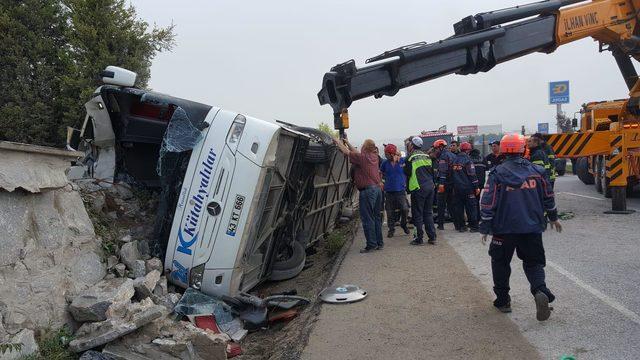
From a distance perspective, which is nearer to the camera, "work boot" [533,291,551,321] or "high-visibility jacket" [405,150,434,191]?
"work boot" [533,291,551,321]

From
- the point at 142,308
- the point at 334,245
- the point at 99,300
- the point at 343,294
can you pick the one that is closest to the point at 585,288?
the point at 343,294

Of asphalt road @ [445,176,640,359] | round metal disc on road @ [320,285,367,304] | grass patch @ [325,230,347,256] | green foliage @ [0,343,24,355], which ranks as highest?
green foliage @ [0,343,24,355]

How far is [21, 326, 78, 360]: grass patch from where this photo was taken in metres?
3.78

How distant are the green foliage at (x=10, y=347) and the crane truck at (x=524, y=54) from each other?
4.50 metres

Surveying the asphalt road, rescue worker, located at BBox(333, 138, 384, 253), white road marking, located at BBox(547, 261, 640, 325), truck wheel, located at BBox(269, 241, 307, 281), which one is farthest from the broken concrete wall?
white road marking, located at BBox(547, 261, 640, 325)

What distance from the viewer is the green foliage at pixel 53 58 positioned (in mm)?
12859

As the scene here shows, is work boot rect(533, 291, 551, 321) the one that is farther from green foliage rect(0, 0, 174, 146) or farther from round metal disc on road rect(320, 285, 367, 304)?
green foliage rect(0, 0, 174, 146)

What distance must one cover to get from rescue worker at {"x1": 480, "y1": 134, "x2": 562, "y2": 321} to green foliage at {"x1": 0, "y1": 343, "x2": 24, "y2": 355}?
13.0 ft

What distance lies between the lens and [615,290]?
521cm

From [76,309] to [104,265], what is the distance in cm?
81

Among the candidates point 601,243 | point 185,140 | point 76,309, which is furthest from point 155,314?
point 601,243

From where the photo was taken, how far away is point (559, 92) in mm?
29828

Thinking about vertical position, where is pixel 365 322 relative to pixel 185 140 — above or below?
below

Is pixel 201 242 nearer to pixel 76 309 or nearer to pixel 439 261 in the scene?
pixel 76 309
